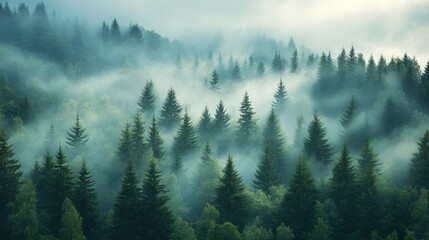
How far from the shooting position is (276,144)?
351 ft

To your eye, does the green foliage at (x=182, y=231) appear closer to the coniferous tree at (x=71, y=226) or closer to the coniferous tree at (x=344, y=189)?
the coniferous tree at (x=71, y=226)

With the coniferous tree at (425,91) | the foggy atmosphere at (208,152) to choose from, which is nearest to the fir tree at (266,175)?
the foggy atmosphere at (208,152)

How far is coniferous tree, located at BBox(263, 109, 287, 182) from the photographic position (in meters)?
103

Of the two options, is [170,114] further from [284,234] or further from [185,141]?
[284,234]

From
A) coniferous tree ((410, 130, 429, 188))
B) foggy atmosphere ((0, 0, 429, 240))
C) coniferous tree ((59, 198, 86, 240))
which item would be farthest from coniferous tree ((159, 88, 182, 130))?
coniferous tree ((410, 130, 429, 188))

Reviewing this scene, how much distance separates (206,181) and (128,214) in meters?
19.7

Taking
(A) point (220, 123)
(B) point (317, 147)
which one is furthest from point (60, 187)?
(A) point (220, 123)

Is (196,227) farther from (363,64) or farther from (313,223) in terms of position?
(363,64)

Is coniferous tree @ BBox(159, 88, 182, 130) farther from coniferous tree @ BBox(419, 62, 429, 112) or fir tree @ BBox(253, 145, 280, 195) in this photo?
coniferous tree @ BBox(419, 62, 429, 112)

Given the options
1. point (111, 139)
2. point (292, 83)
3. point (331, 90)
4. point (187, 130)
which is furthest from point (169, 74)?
point (187, 130)

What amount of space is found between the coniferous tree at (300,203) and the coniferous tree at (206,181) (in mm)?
12302

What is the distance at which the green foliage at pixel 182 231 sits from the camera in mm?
68812

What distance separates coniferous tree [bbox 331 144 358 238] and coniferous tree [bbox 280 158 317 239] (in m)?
4.62

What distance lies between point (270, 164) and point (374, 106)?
50781 millimetres
